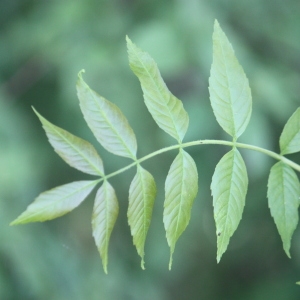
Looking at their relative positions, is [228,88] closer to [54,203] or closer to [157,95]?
[157,95]

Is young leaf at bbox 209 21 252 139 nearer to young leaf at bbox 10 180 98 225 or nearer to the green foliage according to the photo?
the green foliage

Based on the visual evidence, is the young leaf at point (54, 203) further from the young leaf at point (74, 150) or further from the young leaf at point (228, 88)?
the young leaf at point (228, 88)

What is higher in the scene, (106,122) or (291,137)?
(106,122)

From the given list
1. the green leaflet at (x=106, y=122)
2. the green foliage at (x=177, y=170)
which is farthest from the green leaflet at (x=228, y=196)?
the green leaflet at (x=106, y=122)

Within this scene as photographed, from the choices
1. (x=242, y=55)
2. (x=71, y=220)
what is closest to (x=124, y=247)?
(x=71, y=220)

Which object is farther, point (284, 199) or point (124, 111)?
point (124, 111)

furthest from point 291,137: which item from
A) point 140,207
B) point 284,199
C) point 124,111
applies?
point 124,111

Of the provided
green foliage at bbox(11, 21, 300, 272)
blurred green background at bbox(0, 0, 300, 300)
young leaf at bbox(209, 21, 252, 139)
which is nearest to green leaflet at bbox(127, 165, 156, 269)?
green foliage at bbox(11, 21, 300, 272)
